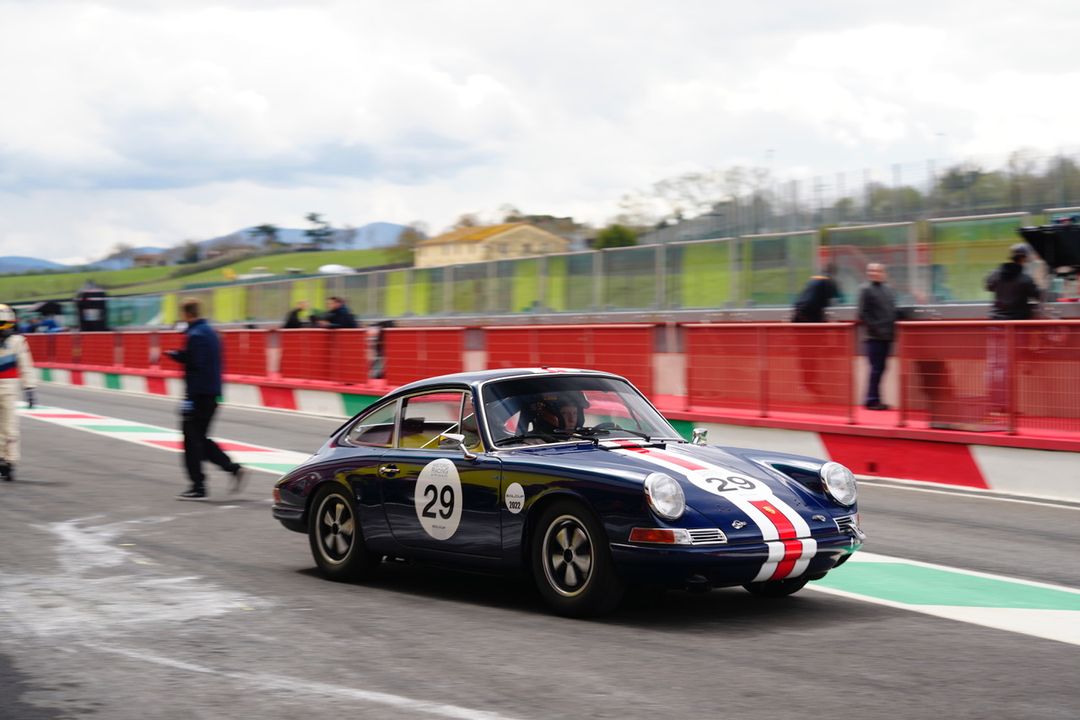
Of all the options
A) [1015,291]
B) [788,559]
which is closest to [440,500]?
[788,559]

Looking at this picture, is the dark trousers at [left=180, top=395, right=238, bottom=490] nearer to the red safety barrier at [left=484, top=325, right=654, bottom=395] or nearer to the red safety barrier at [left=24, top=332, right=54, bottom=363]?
the red safety barrier at [left=484, top=325, right=654, bottom=395]

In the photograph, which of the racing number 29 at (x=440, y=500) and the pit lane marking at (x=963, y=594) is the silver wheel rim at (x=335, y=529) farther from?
the pit lane marking at (x=963, y=594)

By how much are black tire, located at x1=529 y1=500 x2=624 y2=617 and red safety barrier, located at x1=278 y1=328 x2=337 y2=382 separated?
53.7 feet

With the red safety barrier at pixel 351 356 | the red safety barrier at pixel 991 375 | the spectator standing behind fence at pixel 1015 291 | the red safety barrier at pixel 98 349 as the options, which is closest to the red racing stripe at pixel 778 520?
the red safety barrier at pixel 991 375

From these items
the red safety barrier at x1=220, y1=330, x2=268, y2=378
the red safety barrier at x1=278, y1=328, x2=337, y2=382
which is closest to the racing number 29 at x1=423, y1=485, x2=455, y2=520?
the red safety barrier at x1=278, y1=328, x2=337, y2=382

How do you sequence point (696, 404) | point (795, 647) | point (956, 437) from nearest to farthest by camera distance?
point (795, 647) → point (956, 437) → point (696, 404)

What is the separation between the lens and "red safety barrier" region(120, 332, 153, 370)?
32.1 m

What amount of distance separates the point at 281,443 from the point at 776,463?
1162 centimetres

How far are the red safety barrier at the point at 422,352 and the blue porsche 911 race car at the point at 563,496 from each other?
10.9 m

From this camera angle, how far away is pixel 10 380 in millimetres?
14008

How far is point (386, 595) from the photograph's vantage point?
7645 mm

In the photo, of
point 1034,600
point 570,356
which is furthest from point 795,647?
point 570,356

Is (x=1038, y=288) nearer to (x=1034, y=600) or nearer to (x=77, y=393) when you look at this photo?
(x=1034, y=600)

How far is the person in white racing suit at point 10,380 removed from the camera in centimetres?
1393
